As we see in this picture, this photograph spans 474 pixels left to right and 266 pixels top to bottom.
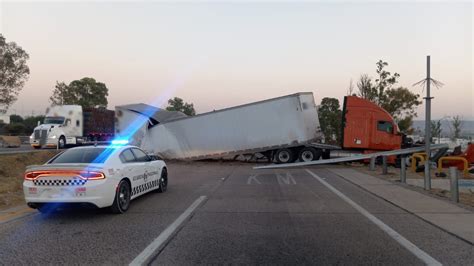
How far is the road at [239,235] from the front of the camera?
5699 millimetres

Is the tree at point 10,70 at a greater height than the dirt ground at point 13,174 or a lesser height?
greater

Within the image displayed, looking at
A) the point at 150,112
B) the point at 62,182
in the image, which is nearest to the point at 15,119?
the point at 150,112

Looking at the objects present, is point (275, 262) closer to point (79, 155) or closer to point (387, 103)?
point (79, 155)

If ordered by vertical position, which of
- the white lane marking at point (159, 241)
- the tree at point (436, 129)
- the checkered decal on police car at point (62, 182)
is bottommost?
the white lane marking at point (159, 241)

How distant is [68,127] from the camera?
109 ft

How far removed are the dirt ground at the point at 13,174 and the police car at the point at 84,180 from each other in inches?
93.1

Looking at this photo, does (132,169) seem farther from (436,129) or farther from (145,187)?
(436,129)

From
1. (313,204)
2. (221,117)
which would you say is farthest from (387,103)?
(313,204)

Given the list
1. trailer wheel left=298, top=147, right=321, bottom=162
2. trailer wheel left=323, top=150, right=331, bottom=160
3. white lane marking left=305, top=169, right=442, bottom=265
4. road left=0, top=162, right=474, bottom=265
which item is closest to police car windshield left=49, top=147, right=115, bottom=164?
road left=0, top=162, right=474, bottom=265

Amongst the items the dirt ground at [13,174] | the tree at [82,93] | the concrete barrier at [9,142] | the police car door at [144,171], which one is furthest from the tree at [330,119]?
the tree at [82,93]

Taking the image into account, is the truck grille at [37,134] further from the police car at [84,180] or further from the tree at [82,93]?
the tree at [82,93]

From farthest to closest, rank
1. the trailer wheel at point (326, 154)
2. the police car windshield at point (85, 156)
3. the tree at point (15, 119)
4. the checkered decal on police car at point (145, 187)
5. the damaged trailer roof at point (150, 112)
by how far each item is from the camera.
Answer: the tree at point (15, 119) < the damaged trailer roof at point (150, 112) < the trailer wheel at point (326, 154) < the checkered decal on police car at point (145, 187) < the police car windshield at point (85, 156)

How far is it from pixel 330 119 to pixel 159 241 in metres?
35.4

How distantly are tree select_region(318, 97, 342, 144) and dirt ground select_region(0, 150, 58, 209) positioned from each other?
78.4ft
